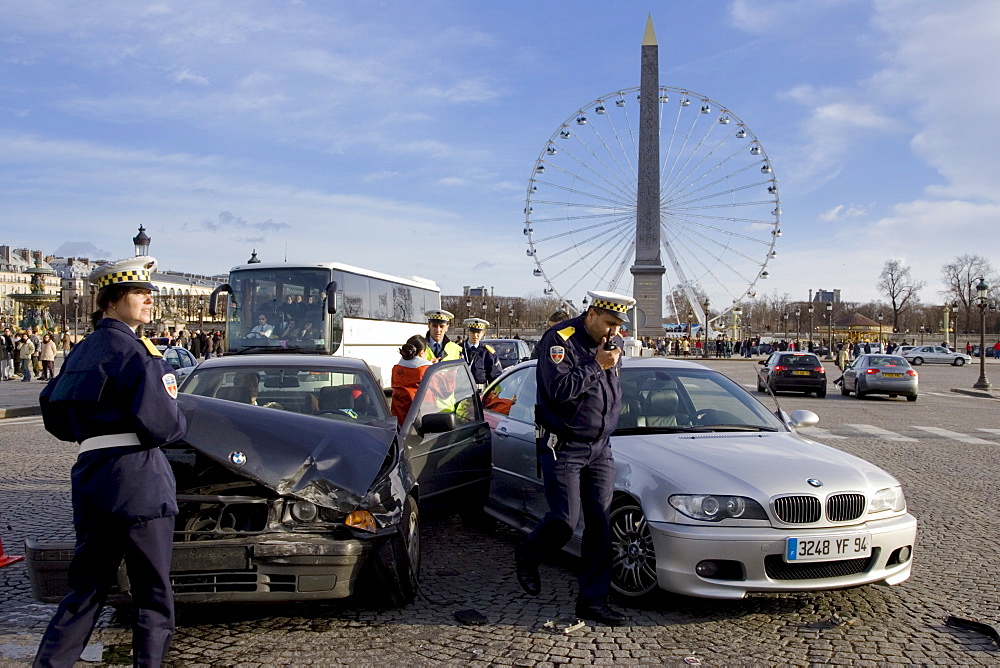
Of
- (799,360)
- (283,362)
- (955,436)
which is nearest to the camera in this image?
(283,362)

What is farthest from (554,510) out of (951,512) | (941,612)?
(951,512)

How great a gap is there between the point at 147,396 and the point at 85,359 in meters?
0.26

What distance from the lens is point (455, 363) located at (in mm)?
7344

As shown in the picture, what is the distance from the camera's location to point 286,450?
4.27 metres

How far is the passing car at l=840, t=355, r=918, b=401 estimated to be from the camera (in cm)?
2412

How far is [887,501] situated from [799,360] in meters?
21.4

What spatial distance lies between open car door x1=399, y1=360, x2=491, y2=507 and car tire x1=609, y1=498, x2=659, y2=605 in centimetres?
148

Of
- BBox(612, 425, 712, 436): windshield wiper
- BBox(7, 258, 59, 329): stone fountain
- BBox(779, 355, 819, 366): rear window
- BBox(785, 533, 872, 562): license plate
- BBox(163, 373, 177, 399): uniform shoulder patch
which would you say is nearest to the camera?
BBox(163, 373, 177, 399): uniform shoulder patch

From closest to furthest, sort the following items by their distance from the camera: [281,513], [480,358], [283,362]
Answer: [281,513]
[283,362]
[480,358]

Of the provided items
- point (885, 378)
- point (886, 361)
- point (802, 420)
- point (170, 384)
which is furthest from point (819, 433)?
point (170, 384)

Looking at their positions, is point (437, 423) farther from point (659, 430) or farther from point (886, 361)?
point (886, 361)

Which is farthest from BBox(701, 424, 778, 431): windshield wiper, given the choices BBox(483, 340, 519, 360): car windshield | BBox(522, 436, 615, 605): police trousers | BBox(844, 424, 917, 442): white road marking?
BBox(483, 340, 519, 360): car windshield

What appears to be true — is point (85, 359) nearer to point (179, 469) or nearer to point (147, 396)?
point (147, 396)

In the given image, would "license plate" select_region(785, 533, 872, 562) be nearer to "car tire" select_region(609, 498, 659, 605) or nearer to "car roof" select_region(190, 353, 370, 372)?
"car tire" select_region(609, 498, 659, 605)
